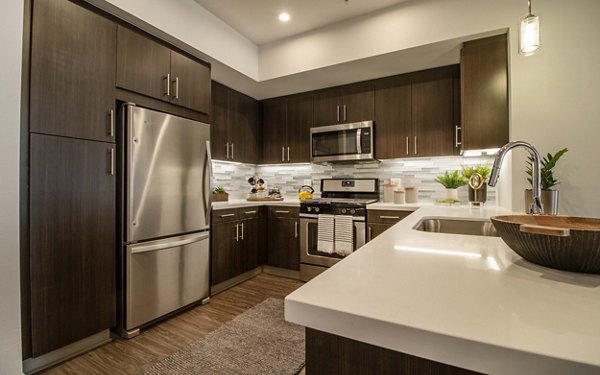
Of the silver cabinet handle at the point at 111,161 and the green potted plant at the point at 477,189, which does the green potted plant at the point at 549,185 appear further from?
the silver cabinet handle at the point at 111,161

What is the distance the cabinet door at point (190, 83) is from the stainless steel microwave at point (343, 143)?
1.37 metres

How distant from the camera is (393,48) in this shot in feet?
8.39

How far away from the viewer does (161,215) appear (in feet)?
7.27

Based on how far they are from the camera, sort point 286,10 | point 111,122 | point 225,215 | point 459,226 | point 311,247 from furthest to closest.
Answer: point 311,247, point 225,215, point 286,10, point 111,122, point 459,226

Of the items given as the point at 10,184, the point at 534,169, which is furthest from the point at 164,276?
the point at 534,169

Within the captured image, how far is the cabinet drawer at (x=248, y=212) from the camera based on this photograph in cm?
313

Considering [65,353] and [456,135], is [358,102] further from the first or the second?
[65,353]

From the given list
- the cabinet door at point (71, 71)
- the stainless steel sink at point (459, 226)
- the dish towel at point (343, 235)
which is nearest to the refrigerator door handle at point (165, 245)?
the cabinet door at point (71, 71)

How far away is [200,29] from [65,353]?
2710mm

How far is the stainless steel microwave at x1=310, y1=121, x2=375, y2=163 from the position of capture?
125 inches

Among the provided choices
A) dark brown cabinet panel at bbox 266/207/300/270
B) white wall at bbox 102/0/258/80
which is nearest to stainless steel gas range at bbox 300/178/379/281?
dark brown cabinet panel at bbox 266/207/300/270

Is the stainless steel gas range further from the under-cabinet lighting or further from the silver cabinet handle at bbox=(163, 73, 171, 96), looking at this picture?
the under-cabinet lighting

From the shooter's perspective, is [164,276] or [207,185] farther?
[207,185]

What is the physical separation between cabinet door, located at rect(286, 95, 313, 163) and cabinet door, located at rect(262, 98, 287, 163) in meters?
0.08
